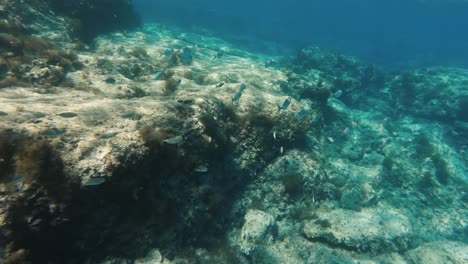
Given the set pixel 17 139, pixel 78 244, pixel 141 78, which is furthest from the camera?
pixel 141 78

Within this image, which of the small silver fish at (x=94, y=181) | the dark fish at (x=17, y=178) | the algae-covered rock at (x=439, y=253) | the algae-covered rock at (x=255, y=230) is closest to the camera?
the dark fish at (x=17, y=178)

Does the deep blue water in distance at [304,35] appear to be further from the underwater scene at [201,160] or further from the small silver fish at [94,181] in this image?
the small silver fish at [94,181]

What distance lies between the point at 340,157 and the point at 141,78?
976 centimetres

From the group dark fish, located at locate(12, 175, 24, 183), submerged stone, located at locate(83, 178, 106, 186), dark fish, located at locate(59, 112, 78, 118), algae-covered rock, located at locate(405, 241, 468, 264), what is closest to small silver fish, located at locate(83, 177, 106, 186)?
submerged stone, located at locate(83, 178, 106, 186)

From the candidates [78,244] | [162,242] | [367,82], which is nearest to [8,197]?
[78,244]

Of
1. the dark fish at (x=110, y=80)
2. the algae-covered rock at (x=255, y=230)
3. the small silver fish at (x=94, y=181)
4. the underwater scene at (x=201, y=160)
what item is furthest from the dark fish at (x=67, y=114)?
the algae-covered rock at (x=255, y=230)

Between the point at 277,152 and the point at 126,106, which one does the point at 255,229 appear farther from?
the point at 126,106

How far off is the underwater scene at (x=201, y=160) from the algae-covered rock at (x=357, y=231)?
1.7 inches

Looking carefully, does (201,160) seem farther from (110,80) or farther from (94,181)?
(110,80)

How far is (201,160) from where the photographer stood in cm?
628

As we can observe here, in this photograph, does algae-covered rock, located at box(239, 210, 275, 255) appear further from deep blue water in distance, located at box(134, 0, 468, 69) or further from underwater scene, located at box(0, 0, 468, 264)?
deep blue water in distance, located at box(134, 0, 468, 69)

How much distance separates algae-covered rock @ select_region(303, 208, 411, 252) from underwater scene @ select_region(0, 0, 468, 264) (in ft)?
0.14

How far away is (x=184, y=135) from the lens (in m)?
6.05

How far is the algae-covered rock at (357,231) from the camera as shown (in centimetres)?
787
